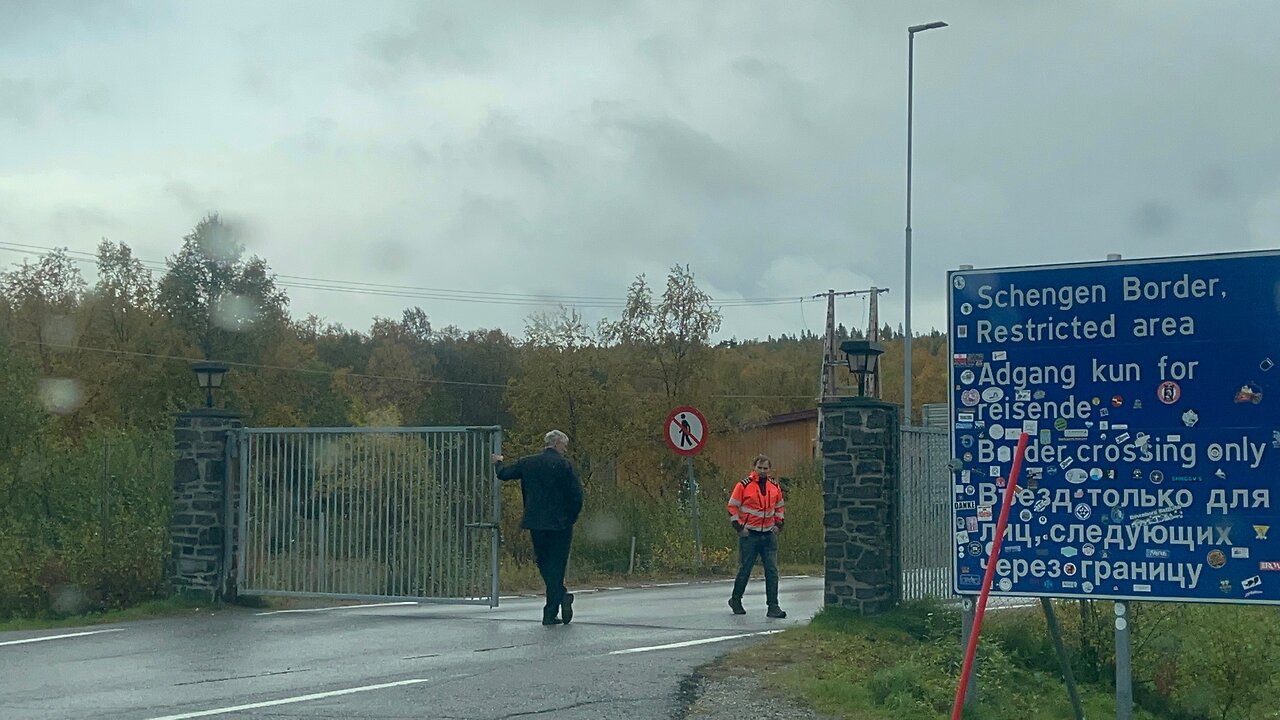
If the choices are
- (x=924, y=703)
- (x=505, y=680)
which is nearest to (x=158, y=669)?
(x=505, y=680)

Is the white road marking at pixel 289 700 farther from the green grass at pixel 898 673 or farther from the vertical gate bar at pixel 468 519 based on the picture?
the vertical gate bar at pixel 468 519

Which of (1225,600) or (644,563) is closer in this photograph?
(1225,600)

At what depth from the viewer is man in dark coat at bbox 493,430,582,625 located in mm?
13398

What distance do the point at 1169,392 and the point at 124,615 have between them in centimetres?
1123

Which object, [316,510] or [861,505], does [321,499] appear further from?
[861,505]

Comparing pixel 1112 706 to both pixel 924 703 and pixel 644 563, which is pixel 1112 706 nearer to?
pixel 924 703

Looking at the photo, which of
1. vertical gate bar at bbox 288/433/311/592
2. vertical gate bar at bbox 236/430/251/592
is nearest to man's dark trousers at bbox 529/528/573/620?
vertical gate bar at bbox 288/433/311/592

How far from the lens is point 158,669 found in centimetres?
1088

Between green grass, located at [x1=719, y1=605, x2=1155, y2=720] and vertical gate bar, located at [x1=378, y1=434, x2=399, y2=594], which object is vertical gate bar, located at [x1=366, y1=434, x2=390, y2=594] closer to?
vertical gate bar, located at [x1=378, y1=434, x2=399, y2=594]

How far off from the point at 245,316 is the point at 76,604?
154 ft

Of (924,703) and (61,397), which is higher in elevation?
(61,397)

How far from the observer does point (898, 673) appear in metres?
10.3

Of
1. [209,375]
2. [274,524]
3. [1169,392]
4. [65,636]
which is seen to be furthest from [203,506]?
[1169,392]

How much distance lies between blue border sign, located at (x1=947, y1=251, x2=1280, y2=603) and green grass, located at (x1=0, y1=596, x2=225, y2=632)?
965cm
